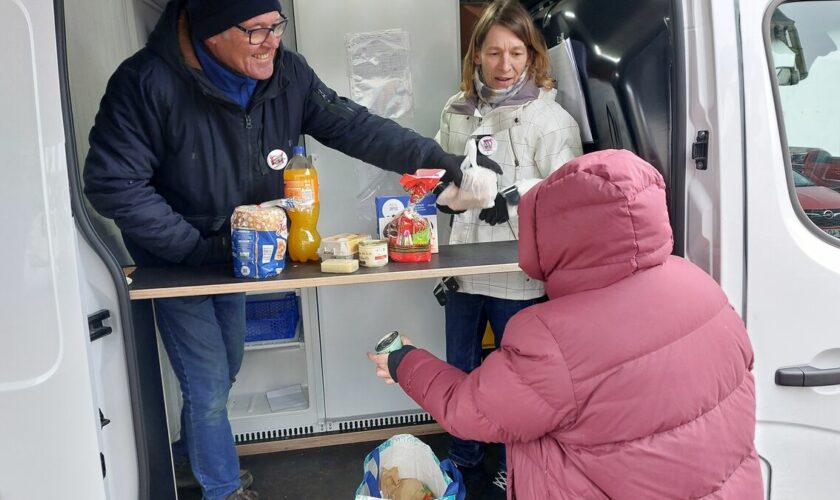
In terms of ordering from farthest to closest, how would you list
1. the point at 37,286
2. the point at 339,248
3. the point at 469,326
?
the point at 469,326
the point at 339,248
the point at 37,286

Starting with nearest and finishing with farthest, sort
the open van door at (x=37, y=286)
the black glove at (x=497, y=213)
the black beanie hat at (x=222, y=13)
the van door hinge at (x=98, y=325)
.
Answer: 1. the open van door at (x=37, y=286)
2. the van door hinge at (x=98, y=325)
3. the black beanie hat at (x=222, y=13)
4. the black glove at (x=497, y=213)

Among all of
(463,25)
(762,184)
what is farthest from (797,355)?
(463,25)

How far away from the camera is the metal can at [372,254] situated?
5.47 feet

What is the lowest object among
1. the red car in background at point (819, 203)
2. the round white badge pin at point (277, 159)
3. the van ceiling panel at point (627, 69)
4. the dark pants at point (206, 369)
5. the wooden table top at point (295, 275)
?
the dark pants at point (206, 369)

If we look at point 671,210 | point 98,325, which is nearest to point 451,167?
point 671,210

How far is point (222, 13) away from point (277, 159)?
0.44 meters

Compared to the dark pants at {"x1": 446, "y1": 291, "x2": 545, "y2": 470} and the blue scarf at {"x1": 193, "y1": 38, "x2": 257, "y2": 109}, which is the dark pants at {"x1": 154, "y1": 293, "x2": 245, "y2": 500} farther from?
the dark pants at {"x1": 446, "y1": 291, "x2": 545, "y2": 470}

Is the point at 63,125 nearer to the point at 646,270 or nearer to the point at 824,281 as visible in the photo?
the point at 646,270

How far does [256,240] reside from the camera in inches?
60.7

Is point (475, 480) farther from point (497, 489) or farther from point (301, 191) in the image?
point (301, 191)

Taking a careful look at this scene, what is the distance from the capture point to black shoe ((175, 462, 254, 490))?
93.4 inches

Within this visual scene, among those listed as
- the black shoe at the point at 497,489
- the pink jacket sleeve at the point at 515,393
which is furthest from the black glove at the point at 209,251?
the black shoe at the point at 497,489

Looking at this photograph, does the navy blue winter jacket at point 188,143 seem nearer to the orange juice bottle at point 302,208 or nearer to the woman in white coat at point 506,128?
the orange juice bottle at point 302,208

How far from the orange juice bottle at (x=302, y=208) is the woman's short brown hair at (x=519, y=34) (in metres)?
0.76
